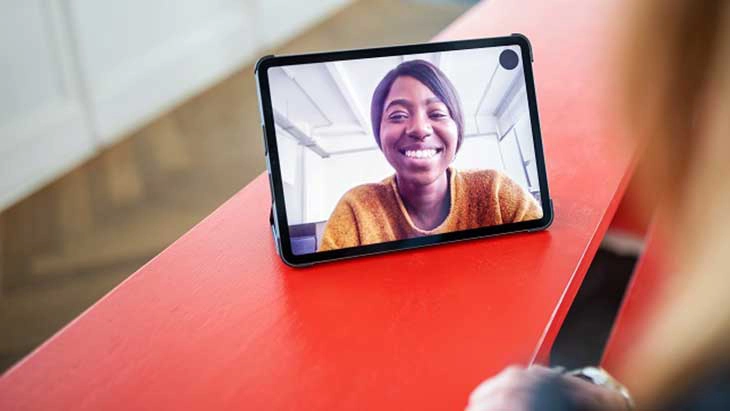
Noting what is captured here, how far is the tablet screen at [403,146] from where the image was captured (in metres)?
0.68

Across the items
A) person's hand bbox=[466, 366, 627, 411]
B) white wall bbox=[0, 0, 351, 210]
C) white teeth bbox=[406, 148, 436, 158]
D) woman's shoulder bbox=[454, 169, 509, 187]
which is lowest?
person's hand bbox=[466, 366, 627, 411]

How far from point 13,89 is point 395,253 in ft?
4.74

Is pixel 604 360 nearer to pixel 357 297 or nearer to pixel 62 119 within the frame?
pixel 357 297

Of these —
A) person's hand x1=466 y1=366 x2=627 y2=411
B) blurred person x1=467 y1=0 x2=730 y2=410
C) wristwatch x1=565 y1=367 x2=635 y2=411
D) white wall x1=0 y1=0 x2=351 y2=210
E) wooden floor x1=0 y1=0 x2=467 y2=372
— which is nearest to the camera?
blurred person x1=467 y1=0 x2=730 y2=410

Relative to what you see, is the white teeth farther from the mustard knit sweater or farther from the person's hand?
the person's hand

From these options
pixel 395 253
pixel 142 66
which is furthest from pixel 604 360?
pixel 142 66

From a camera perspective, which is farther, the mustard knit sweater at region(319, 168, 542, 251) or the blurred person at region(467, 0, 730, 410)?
the mustard knit sweater at region(319, 168, 542, 251)

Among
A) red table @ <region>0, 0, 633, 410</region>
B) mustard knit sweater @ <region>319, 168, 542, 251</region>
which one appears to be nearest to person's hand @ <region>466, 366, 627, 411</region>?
red table @ <region>0, 0, 633, 410</region>

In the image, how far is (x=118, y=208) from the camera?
191 centimetres

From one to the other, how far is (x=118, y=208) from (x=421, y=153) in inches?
53.5

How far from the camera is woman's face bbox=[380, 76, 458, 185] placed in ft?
2.29

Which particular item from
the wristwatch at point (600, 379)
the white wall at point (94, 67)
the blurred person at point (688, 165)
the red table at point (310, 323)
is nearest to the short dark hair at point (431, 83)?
the red table at point (310, 323)

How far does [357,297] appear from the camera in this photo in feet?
2.18

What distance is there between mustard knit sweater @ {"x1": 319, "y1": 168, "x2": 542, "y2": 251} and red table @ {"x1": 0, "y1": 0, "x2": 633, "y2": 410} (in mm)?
19
